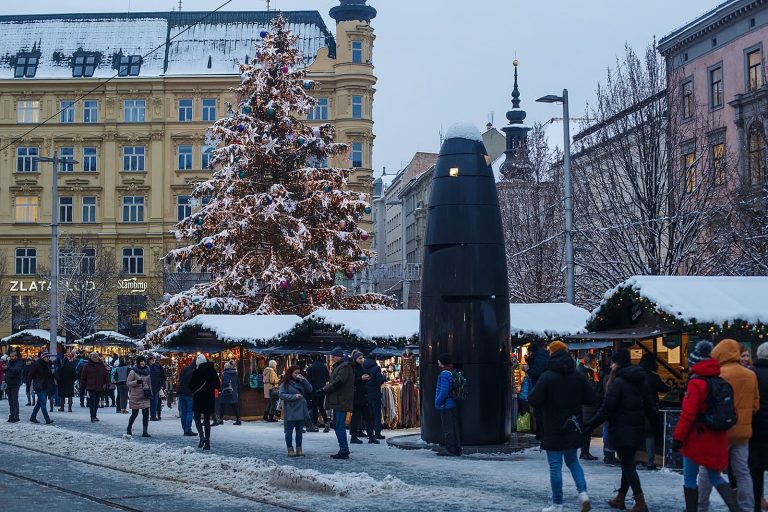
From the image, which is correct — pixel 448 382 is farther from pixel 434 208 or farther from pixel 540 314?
pixel 540 314

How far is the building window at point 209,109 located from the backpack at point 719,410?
65.5m

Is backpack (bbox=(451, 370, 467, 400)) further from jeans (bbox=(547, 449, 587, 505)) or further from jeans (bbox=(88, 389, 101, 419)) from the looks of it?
jeans (bbox=(88, 389, 101, 419))

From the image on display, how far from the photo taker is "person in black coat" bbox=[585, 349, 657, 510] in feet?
40.7

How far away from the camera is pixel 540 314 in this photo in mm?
28219

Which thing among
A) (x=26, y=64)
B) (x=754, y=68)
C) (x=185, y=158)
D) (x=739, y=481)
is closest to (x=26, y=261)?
(x=185, y=158)

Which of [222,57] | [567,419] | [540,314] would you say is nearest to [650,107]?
[540,314]

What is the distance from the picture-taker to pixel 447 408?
18.8 metres

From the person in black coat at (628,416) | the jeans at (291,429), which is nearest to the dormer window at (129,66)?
the jeans at (291,429)

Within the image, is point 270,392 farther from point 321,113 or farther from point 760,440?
point 321,113

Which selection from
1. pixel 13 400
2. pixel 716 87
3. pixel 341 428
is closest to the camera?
pixel 341 428

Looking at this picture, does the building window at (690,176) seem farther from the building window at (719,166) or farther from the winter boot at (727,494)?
the winter boot at (727,494)

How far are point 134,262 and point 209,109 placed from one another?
10642 mm

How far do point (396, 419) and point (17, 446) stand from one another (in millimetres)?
8719

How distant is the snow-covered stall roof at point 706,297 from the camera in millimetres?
18219
